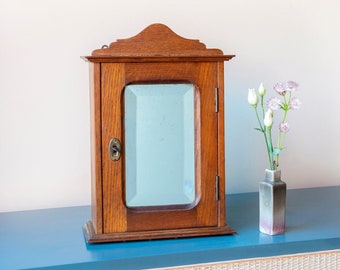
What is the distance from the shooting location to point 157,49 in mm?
1214

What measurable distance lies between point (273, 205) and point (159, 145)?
296 mm

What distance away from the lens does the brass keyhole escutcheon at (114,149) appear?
119 centimetres

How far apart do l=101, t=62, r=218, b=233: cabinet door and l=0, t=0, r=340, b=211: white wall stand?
0.36 metres

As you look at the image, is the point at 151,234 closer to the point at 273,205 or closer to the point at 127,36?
the point at 273,205

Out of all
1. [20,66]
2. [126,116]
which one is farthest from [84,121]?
[126,116]

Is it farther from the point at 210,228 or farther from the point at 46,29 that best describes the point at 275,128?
the point at 46,29

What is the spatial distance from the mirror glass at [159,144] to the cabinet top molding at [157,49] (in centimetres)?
7

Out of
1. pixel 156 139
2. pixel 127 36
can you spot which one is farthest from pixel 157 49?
pixel 127 36

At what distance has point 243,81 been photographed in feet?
5.45

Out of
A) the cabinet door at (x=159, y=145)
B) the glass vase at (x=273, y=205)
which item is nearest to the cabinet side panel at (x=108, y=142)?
the cabinet door at (x=159, y=145)

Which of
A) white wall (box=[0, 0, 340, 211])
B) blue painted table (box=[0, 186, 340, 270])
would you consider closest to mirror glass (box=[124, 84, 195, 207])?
blue painted table (box=[0, 186, 340, 270])

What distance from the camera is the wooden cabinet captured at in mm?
1192

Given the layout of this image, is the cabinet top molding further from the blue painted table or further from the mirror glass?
the blue painted table

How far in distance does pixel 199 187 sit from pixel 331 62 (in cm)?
77
